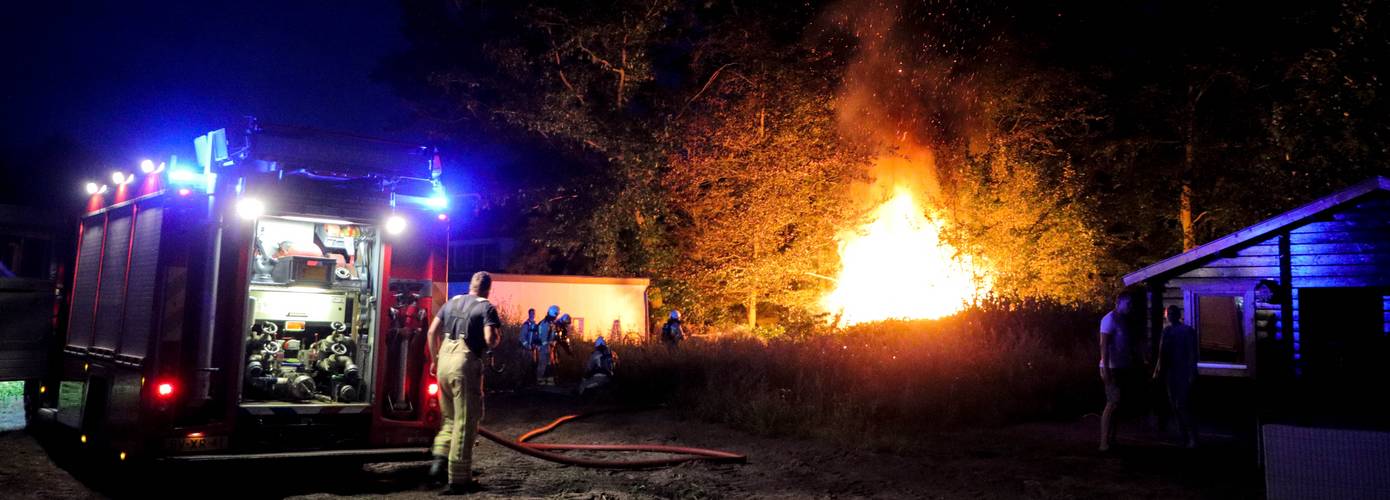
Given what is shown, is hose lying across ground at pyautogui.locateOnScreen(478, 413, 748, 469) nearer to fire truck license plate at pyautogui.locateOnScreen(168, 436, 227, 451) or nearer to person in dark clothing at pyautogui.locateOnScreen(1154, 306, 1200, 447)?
fire truck license plate at pyautogui.locateOnScreen(168, 436, 227, 451)

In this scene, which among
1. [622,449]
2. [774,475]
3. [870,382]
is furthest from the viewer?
[870,382]

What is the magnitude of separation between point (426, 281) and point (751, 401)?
17.5 feet

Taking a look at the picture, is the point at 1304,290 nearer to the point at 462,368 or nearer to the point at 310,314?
the point at 462,368

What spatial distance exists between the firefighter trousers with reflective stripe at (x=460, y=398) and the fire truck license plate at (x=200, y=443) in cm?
158

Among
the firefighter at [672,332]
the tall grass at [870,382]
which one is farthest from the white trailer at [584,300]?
the tall grass at [870,382]

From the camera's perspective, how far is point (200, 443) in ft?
24.0

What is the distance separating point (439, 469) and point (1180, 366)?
7.26 meters

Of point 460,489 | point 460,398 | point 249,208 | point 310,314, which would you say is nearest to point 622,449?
point 460,489

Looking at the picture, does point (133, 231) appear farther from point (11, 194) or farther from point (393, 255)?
point (11, 194)

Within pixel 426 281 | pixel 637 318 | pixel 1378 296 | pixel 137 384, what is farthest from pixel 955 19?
pixel 137 384

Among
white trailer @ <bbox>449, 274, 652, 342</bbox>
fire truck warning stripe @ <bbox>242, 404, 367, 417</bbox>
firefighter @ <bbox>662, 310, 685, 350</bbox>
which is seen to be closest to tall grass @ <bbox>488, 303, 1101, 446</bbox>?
firefighter @ <bbox>662, 310, 685, 350</bbox>

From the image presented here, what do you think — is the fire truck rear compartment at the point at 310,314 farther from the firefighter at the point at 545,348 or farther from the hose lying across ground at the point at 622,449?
the firefighter at the point at 545,348

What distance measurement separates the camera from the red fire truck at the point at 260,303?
24.1 feet

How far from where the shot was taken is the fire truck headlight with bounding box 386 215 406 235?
8.23m
